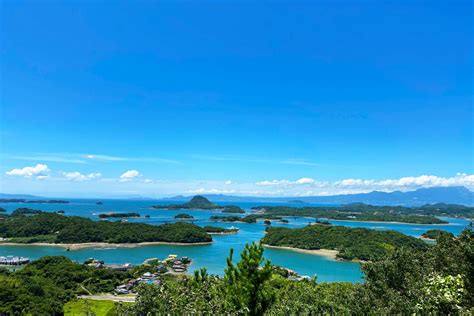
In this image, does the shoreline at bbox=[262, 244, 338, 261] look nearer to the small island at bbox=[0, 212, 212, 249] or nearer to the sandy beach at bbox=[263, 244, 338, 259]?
the sandy beach at bbox=[263, 244, 338, 259]

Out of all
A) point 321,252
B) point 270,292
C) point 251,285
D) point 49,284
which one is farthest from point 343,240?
point 251,285

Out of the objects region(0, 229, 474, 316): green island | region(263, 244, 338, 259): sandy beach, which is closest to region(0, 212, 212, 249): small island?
region(263, 244, 338, 259): sandy beach

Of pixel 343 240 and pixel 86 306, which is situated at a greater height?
pixel 86 306

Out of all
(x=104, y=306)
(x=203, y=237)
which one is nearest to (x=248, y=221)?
(x=203, y=237)

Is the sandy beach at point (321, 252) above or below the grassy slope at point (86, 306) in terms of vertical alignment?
below

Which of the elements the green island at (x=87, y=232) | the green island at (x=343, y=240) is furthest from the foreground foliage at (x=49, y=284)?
the green island at (x=343, y=240)

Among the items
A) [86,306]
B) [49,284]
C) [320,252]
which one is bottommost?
[320,252]

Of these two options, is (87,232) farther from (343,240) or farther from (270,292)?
(270,292)

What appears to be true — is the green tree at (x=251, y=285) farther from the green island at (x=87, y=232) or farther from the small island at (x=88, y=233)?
the green island at (x=87, y=232)

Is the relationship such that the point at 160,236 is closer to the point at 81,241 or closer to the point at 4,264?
the point at 81,241
